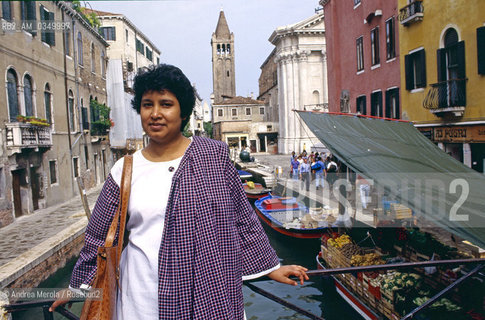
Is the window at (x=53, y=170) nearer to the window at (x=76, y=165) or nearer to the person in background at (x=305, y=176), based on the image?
the window at (x=76, y=165)

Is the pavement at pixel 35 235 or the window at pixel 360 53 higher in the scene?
the window at pixel 360 53

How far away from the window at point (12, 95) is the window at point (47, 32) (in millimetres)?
2512

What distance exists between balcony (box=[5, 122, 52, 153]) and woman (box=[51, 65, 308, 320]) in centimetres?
1157

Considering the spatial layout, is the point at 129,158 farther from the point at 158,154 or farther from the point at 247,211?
the point at 247,211

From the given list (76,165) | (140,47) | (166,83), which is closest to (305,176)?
(76,165)

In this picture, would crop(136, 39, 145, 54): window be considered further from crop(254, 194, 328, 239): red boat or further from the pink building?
crop(254, 194, 328, 239): red boat

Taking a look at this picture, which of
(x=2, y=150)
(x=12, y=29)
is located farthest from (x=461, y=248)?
(x=12, y=29)

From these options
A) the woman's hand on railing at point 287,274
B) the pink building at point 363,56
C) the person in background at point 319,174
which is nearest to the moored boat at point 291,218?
the person in background at point 319,174

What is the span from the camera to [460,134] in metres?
10.6

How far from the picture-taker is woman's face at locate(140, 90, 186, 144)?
5.37 feet

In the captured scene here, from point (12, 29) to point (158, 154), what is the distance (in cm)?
1235

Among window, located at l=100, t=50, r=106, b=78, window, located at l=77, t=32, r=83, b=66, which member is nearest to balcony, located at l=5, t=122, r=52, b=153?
window, located at l=77, t=32, r=83, b=66

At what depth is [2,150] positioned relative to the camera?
11469mm

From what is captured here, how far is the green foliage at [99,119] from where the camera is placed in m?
20.7
